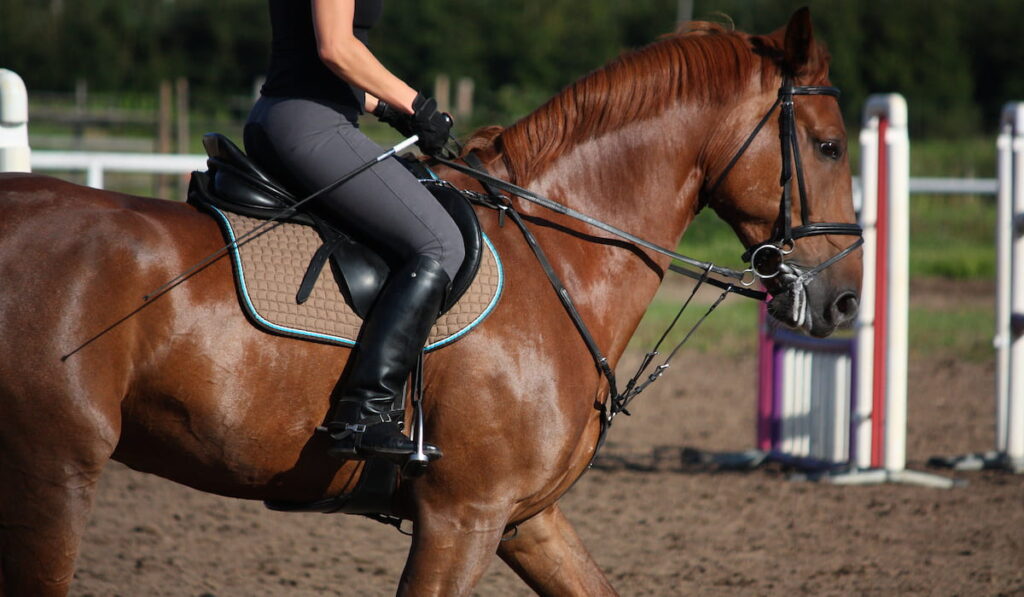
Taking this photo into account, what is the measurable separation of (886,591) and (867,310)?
7.53 feet

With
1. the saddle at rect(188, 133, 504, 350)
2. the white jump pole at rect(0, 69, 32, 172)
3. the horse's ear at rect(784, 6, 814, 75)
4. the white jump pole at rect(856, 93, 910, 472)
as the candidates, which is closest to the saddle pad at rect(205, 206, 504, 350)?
the saddle at rect(188, 133, 504, 350)

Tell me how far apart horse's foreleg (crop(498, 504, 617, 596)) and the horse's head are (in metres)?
1.04

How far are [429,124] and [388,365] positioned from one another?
0.75 m

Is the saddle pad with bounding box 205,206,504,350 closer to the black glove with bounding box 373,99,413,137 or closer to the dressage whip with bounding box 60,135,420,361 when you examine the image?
the dressage whip with bounding box 60,135,420,361

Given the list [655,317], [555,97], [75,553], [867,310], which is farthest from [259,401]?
[655,317]

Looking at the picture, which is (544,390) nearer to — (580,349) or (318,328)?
(580,349)

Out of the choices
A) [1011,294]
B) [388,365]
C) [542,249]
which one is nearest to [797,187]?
[542,249]

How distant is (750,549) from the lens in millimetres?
5508

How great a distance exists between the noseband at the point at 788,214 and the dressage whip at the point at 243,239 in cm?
114

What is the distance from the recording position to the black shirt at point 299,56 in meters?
3.07

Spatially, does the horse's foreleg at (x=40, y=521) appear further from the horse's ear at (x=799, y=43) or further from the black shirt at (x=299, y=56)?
the horse's ear at (x=799, y=43)

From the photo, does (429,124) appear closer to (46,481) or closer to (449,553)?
(449,553)

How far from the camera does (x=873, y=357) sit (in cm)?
668

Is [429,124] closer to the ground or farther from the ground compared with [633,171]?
farther from the ground
